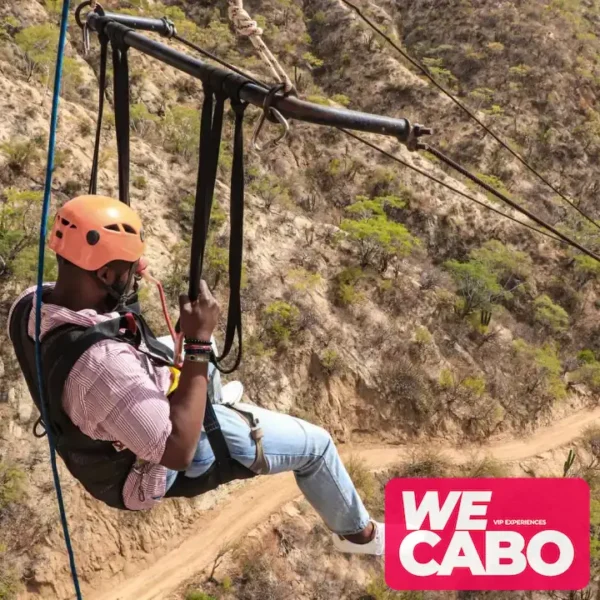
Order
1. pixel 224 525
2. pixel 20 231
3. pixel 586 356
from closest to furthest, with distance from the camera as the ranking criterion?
pixel 20 231 < pixel 224 525 < pixel 586 356

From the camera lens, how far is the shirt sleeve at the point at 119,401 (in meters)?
1.86

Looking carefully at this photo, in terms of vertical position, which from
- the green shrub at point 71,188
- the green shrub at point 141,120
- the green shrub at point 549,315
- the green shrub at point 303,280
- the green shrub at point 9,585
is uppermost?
the green shrub at point 141,120

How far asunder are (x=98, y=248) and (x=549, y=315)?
578 inches

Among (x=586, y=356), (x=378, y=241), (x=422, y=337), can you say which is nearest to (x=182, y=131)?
(x=378, y=241)

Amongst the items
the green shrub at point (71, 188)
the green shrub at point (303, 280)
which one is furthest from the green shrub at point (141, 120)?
the green shrub at point (303, 280)

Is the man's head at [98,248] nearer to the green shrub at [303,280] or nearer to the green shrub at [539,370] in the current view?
the green shrub at [303,280]

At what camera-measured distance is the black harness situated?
1.94 metres

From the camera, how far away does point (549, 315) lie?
48.0 feet

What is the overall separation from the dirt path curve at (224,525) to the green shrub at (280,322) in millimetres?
2386

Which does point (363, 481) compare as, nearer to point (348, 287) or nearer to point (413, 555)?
point (413, 555)

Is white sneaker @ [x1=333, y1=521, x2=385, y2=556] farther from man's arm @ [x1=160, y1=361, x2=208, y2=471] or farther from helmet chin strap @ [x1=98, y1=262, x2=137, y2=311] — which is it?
helmet chin strap @ [x1=98, y1=262, x2=137, y2=311]

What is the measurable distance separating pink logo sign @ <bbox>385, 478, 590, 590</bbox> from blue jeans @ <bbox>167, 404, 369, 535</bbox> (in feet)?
16.0

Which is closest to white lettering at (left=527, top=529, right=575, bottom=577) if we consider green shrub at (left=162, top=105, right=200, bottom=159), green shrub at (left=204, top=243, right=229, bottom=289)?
green shrub at (left=204, top=243, right=229, bottom=289)

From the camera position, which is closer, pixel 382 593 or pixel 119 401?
pixel 119 401
